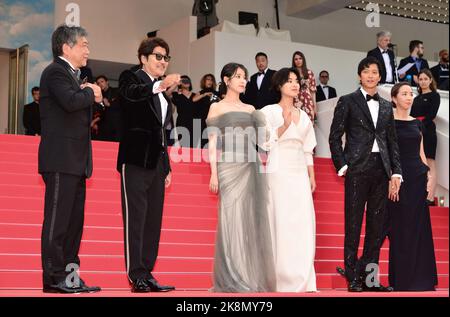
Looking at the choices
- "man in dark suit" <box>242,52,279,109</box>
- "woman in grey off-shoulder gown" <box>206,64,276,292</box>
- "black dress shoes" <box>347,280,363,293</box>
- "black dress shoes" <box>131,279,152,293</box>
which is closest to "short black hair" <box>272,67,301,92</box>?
"woman in grey off-shoulder gown" <box>206,64,276,292</box>

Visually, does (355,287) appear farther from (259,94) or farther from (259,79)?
(259,79)

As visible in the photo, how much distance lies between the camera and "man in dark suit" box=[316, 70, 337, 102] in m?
13.4

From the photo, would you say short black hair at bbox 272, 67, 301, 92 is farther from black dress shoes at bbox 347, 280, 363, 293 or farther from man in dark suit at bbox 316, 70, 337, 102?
man in dark suit at bbox 316, 70, 337, 102

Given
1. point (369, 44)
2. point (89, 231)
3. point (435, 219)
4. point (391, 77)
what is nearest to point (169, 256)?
point (89, 231)

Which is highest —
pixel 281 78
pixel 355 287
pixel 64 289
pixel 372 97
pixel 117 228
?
pixel 281 78

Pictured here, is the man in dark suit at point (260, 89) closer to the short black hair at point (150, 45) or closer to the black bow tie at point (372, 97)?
the black bow tie at point (372, 97)

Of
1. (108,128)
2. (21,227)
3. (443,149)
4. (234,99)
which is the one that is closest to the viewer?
(234,99)

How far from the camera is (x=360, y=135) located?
5660mm

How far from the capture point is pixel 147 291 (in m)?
4.73

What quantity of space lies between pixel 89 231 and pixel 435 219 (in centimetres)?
413

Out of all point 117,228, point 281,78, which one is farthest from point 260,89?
point 281,78

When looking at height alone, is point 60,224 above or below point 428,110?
below

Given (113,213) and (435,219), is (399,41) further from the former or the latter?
(113,213)

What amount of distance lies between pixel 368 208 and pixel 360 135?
0.52 meters
